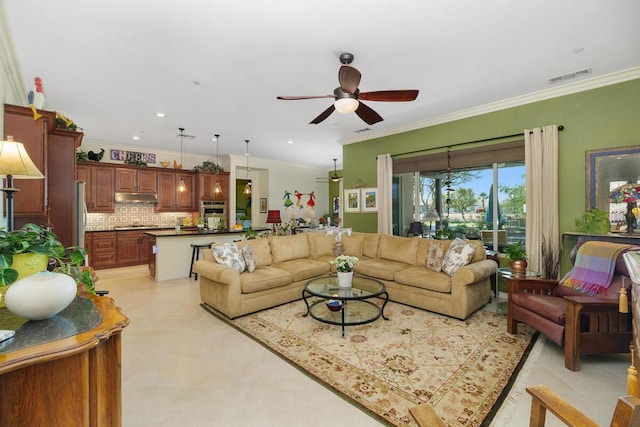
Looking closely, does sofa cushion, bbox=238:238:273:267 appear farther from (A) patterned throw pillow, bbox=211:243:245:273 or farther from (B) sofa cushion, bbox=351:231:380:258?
(B) sofa cushion, bbox=351:231:380:258

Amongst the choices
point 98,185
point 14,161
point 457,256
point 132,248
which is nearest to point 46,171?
point 14,161

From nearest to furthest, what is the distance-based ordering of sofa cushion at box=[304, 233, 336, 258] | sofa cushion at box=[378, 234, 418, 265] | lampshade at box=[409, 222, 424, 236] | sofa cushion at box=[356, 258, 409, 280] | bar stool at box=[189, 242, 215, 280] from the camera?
1. sofa cushion at box=[356, 258, 409, 280]
2. sofa cushion at box=[378, 234, 418, 265]
3. sofa cushion at box=[304, 233, 336, 258]
4. lampshade at box=[409, 222, 424, 236]
5. bar stool at box=[189, 242, 215, 280]

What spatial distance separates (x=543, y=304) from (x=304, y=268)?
284cm

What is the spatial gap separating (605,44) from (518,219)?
245 cm

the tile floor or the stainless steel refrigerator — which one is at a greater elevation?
the stainless steel refrigerator

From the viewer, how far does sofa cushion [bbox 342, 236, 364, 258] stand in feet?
17.3

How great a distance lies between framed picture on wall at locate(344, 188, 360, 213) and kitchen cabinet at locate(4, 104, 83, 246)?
4.83 metres

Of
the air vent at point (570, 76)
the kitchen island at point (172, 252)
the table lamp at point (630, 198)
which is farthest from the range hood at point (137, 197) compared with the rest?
the table lamp at point (630, 198)

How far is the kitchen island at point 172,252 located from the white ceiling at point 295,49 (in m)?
2.28

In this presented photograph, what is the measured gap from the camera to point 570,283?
9.70 ft

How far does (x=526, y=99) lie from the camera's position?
413cm

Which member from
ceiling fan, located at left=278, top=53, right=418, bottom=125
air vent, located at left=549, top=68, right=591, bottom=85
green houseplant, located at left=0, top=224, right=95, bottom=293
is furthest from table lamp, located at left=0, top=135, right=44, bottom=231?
air vent, located at left=549, top=68, right=591, bottom=85

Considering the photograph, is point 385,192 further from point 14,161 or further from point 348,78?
point 14,161

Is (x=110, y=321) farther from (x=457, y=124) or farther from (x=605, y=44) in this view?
(x=457, y=124)
